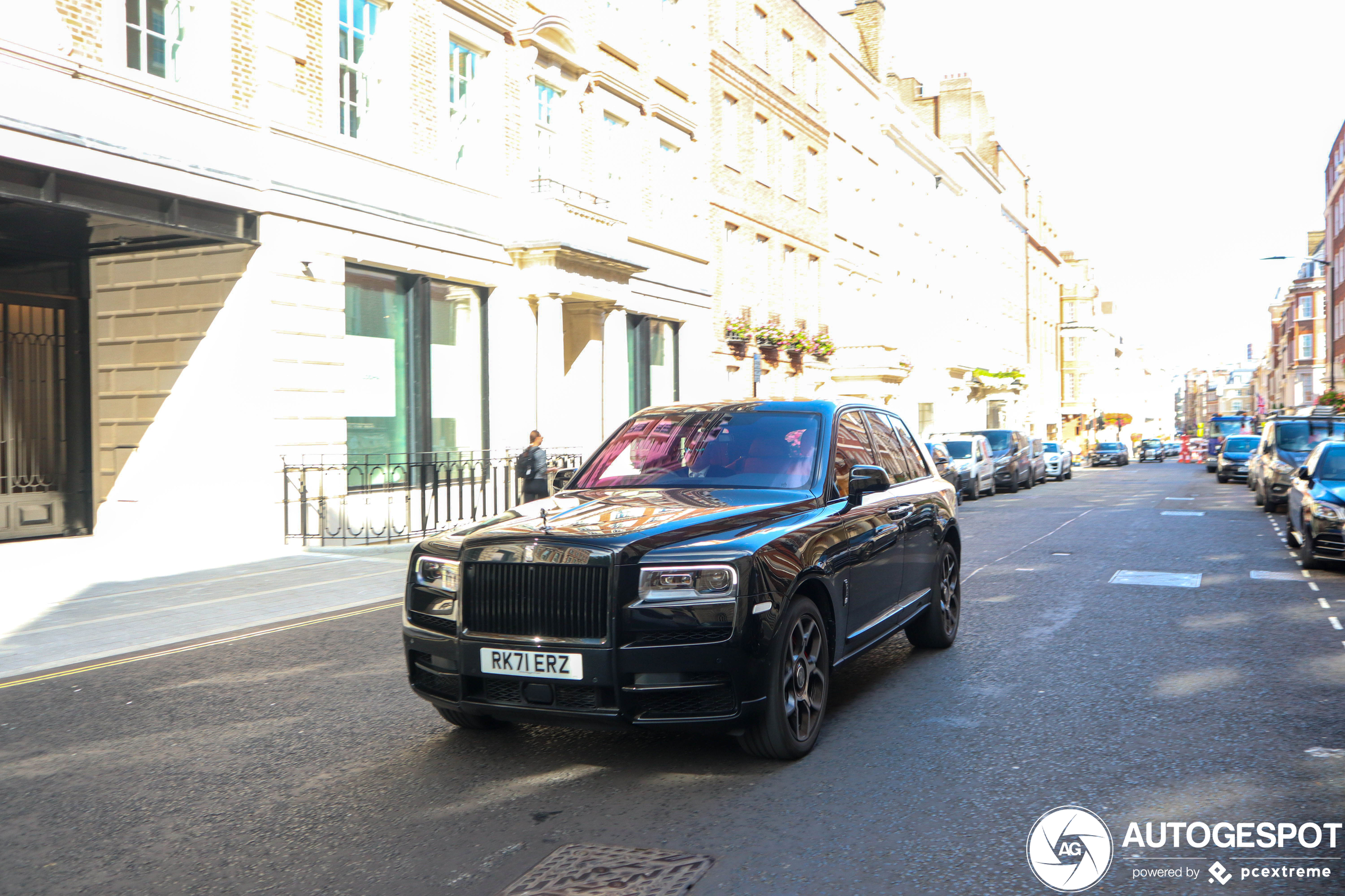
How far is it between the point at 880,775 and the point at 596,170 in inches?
762

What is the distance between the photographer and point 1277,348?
124188 mm

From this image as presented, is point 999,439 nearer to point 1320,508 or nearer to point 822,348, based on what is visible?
point 822,348

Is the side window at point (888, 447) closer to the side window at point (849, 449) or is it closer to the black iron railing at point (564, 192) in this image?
the side window at point (849, 449)

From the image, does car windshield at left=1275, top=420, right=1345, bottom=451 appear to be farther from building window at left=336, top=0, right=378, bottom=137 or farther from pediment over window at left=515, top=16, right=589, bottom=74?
building window at left=336, top=0, right=378, bottom=137

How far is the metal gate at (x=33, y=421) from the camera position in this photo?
14164 mm

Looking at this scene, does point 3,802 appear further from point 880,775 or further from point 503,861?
point 880,775

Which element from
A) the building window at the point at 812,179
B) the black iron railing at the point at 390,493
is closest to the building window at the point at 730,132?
the building window at the point at 812,179

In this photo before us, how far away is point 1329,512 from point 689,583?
985 cm

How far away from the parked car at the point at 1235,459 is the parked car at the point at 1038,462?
539 centimetres

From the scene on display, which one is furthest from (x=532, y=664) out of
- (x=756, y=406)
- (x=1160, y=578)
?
A: (x=1160, y=578)

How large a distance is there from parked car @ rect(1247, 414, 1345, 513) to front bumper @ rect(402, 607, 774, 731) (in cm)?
1896

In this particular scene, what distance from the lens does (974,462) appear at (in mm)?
27594

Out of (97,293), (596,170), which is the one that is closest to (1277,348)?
(596,170)

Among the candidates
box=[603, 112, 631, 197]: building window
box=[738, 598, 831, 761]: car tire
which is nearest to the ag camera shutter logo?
box=[738, 598, 831, 761]: car tire
